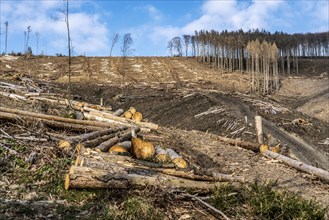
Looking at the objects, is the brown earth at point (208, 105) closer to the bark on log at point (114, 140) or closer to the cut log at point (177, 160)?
the cut log at point (177, 160)

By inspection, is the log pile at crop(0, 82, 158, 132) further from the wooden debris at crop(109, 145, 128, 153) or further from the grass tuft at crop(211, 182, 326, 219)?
the grass tuft at crop(211, 182, 326, 219)

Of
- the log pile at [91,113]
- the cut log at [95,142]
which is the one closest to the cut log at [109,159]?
the cut log at [95,142]

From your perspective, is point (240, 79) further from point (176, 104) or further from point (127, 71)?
point (176, 104)

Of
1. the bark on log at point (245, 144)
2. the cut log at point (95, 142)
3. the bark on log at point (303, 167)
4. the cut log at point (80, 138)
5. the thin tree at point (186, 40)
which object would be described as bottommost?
the bark on log at point (303, 167)

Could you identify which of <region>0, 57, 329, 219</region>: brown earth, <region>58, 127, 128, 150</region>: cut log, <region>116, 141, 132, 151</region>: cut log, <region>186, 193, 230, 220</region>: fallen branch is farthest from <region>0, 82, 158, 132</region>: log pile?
<region>186, 193, 230, 220</region>: fallen branch

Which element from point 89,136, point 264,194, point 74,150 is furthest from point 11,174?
point 264,194

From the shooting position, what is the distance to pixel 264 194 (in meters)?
6.77

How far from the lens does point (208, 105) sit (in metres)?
24.2

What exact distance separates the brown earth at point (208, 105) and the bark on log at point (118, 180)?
1279mm

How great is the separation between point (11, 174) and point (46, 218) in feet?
6.18

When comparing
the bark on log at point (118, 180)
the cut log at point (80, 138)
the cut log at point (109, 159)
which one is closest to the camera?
the bark on log at point (118, 180)

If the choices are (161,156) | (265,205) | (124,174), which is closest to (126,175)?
(124,174)

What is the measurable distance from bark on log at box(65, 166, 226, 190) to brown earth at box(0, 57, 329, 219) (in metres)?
1.28

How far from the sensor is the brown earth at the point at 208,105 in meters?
11.1
